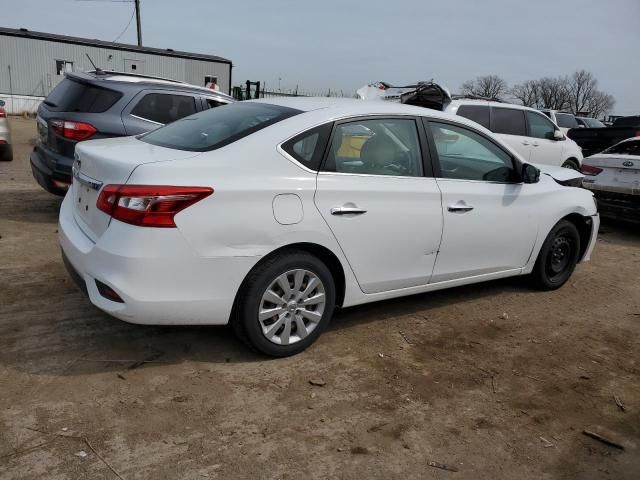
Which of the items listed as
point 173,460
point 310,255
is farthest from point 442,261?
point 173,460

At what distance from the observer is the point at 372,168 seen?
374 cm

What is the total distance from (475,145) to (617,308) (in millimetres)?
2055

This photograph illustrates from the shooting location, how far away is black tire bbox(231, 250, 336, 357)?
323 centimetres

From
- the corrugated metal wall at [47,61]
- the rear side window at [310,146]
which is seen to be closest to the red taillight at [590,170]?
the rear side window at [310,146]

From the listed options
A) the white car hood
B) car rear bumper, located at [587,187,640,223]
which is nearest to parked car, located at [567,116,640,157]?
car rear bumper, located at [587,187,640,223]

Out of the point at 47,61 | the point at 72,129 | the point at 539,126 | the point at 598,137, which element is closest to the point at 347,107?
the point at 72,129

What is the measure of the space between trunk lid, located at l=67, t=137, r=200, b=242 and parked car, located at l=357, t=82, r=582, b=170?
232 inches

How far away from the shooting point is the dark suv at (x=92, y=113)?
5.85 meters

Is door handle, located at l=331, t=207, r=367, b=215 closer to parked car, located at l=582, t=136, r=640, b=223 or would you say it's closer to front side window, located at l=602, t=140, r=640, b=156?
parked car, located at l=582, t=136, r=640, b=223

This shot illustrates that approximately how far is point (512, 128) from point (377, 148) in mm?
7078

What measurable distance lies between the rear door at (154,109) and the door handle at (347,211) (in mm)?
3672

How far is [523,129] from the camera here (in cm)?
1019

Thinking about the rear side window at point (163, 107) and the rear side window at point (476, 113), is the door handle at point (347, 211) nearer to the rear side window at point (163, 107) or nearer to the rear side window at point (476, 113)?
the rear side window at point (163, 107)

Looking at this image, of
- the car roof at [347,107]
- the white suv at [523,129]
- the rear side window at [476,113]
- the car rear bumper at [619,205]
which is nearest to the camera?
the car roof at [347,107]
